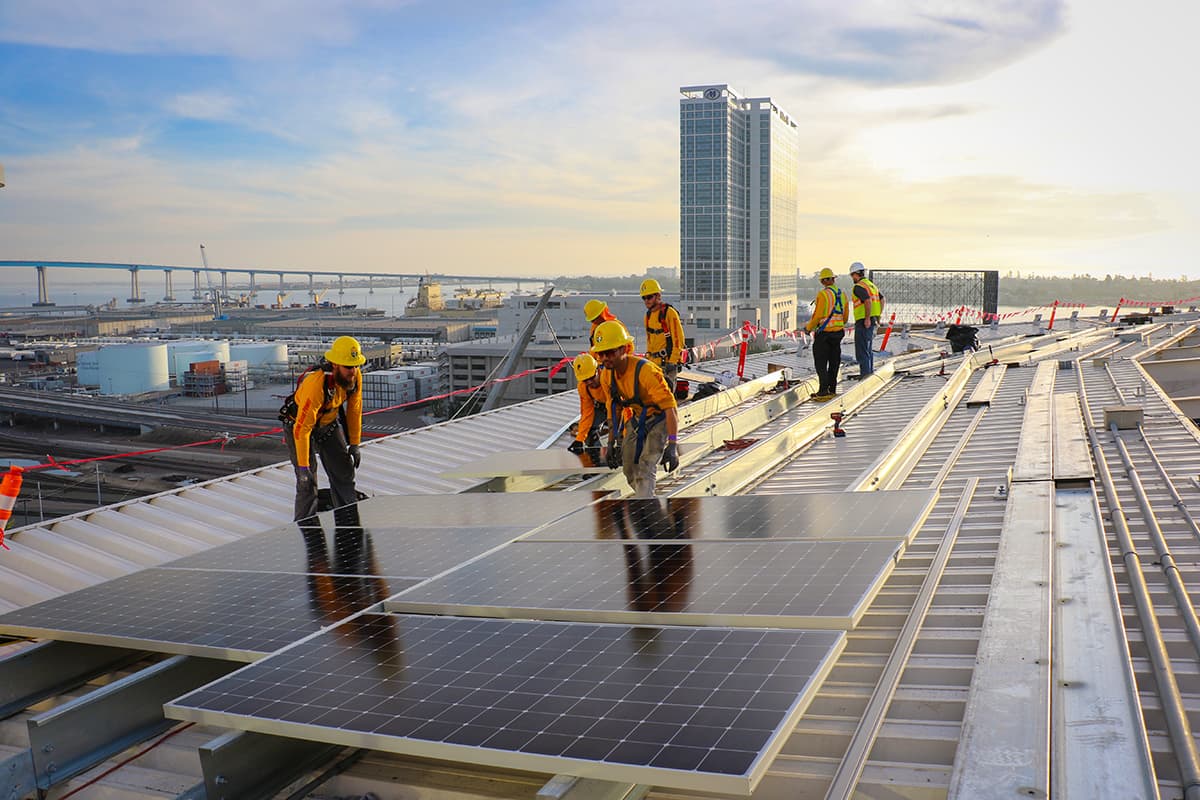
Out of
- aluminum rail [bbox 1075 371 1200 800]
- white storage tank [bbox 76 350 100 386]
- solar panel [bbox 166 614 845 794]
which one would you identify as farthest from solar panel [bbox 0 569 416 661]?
white storage tank [bbox 76 350 100 386]

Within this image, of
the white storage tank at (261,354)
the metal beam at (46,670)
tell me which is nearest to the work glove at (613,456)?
the metal beam at (46,670)

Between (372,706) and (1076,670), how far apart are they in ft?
11.5

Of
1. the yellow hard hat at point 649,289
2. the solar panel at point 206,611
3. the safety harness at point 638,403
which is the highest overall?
the yellow hard hat at point 649,289

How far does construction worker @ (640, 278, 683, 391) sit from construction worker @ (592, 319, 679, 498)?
4.55 meters

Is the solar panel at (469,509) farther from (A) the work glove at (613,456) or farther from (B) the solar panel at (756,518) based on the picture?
(A) the work glove at (613,456)

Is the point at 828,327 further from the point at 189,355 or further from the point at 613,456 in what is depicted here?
the point at 189,355

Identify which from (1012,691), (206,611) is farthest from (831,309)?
(206,611)

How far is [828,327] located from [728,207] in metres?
111

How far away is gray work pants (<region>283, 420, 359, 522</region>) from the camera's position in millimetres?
9414

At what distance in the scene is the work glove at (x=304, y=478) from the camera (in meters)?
9.16

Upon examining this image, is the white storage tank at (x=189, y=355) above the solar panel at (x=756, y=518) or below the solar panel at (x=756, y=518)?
below

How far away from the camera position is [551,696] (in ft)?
12.7

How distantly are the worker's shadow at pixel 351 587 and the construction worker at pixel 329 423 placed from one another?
1.39m

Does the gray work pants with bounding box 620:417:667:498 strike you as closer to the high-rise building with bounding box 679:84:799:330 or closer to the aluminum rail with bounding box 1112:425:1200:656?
the aluminum rail with bounding box 1112:425:1200:656
